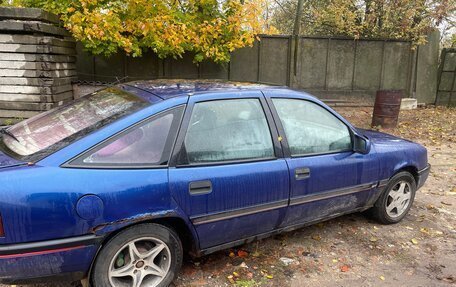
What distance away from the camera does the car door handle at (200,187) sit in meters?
2.65

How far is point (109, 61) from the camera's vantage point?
30.8 ft

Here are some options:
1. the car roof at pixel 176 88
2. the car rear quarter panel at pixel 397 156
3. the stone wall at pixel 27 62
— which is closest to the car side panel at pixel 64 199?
the car roof at pixel 176 88

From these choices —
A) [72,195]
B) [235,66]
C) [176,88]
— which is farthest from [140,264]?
[235,66]

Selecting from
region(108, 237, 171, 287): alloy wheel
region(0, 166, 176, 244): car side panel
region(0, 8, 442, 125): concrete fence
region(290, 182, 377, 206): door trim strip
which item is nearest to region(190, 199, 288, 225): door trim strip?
region(290, 182, 377, 206): door trim strip

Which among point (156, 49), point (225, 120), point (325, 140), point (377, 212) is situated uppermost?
→ point (156, 49)

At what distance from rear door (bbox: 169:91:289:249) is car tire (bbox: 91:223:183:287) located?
234 millimetres

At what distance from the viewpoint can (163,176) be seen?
8.39 ft

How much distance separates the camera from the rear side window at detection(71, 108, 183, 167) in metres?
2.44

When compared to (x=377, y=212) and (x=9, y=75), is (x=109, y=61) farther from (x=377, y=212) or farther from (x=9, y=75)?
(x=377, y=212)

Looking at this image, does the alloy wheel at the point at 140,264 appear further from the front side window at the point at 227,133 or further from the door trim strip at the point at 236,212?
the front side window at the point at 227,133

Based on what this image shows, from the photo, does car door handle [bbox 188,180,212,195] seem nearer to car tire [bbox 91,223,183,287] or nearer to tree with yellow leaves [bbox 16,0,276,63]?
car tire [bbox 91,223,183,287]

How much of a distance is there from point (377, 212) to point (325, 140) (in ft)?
4.02

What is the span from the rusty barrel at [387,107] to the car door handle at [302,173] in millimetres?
6672

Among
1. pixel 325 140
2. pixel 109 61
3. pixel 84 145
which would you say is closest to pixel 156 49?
pixel 109 61
